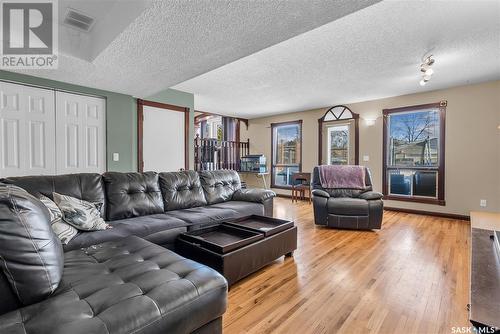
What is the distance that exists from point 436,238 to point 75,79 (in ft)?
17.3

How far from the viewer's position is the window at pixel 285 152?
6.73 meters

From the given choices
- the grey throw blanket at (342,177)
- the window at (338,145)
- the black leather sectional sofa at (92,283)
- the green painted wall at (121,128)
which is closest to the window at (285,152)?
the window at (338,145)

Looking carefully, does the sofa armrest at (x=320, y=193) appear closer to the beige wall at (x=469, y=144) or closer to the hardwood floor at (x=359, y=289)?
the hardwood floor at (x=359, y=289)

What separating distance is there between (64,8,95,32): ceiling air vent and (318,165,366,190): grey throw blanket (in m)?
3.75

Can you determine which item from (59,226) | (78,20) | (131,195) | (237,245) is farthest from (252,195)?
(78,20)

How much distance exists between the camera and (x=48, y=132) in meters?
3.23

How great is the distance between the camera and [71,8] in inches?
83.0

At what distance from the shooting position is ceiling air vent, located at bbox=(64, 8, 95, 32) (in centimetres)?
219

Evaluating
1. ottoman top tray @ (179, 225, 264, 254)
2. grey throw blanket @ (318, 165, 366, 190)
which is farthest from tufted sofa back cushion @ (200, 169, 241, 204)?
grey throw blanket @ (318, 165, 366, 190)

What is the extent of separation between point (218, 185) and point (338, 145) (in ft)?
12.2

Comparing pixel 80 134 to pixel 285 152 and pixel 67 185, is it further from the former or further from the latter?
pixel 285 152

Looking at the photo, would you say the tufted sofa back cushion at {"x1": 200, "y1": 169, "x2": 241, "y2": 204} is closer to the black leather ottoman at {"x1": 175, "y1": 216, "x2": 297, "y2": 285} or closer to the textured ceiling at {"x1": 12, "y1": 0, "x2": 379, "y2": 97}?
the black leather ottoman at {"x1": 175, "y1": 216, "x2": 297, "y2": 285}

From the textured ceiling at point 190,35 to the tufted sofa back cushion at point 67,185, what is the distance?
127 cm

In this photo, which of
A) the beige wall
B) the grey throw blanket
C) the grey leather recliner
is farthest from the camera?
the grey throw blanket
